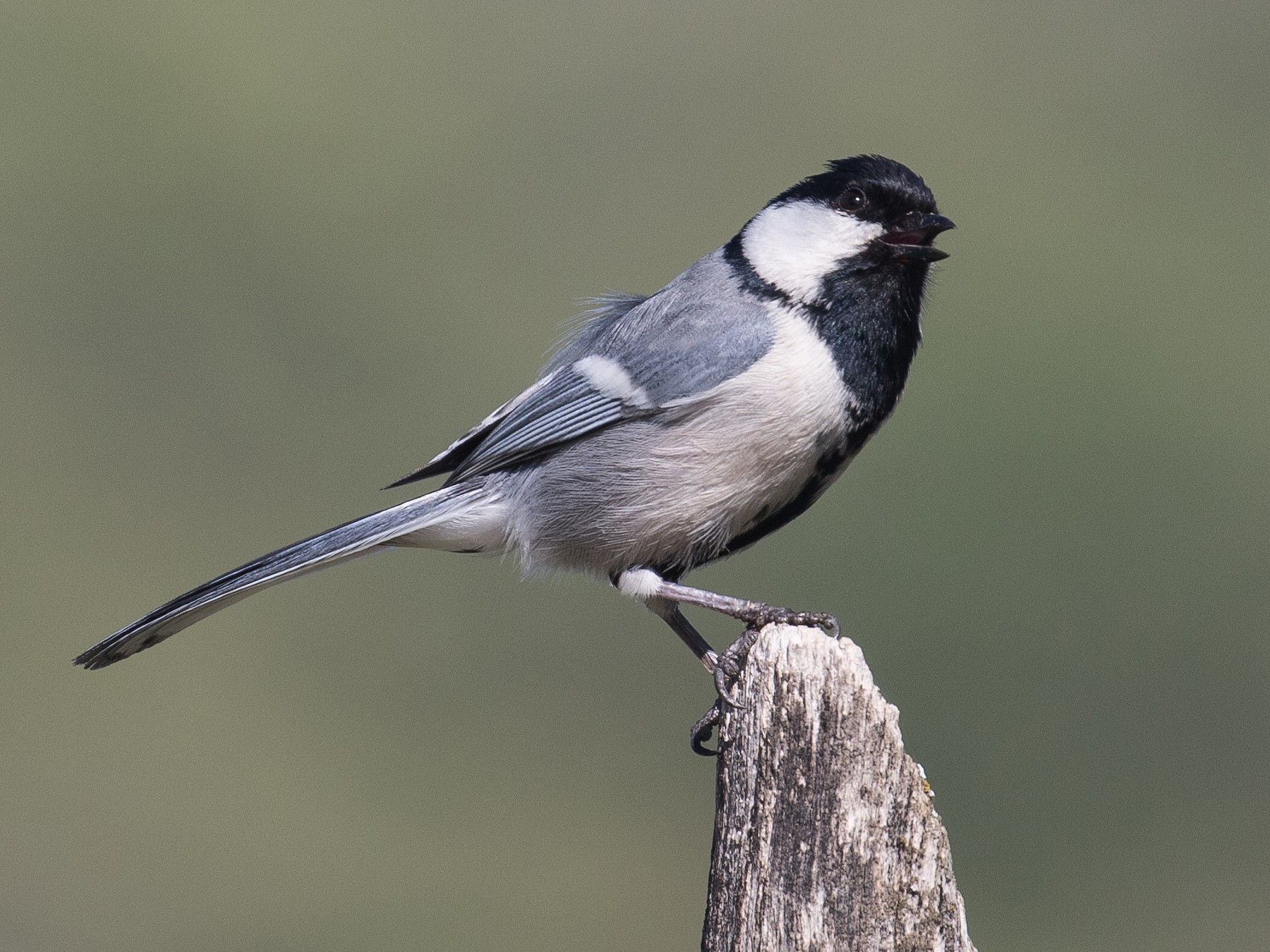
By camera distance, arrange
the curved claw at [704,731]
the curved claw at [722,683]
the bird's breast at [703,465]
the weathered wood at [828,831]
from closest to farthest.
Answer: the weathered wood at [828,831], the curved claw at [722,683], the curved claw at [704,731], the bird's breast at [703,465]

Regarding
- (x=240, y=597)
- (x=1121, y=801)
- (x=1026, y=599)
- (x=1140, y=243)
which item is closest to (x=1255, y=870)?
(x=1121, y=801)

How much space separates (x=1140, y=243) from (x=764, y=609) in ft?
11.8

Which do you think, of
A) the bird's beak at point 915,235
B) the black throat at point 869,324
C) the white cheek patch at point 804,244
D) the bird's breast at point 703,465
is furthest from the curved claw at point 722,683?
the bird's beak at point 915,235

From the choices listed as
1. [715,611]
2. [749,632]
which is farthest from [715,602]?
[749,632]

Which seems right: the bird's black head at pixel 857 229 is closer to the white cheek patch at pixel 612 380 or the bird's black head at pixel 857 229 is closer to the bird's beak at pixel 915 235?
the bird's beak at pixel 915 235

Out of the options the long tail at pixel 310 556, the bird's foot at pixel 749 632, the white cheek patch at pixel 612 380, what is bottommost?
the bird's foot at pixel 749 632

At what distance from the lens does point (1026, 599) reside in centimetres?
385

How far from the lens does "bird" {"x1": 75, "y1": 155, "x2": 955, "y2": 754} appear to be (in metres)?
2.22

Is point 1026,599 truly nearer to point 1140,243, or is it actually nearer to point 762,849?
point 1140,243

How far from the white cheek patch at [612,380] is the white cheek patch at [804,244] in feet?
1.03

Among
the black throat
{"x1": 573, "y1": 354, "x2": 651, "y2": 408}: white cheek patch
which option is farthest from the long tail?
the black throat

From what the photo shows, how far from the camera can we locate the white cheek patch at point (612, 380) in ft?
7.63

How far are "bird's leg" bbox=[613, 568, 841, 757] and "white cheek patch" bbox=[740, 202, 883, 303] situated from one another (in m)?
0.57

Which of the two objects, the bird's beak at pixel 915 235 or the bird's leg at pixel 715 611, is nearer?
the bird's leg at pixel 715 611
